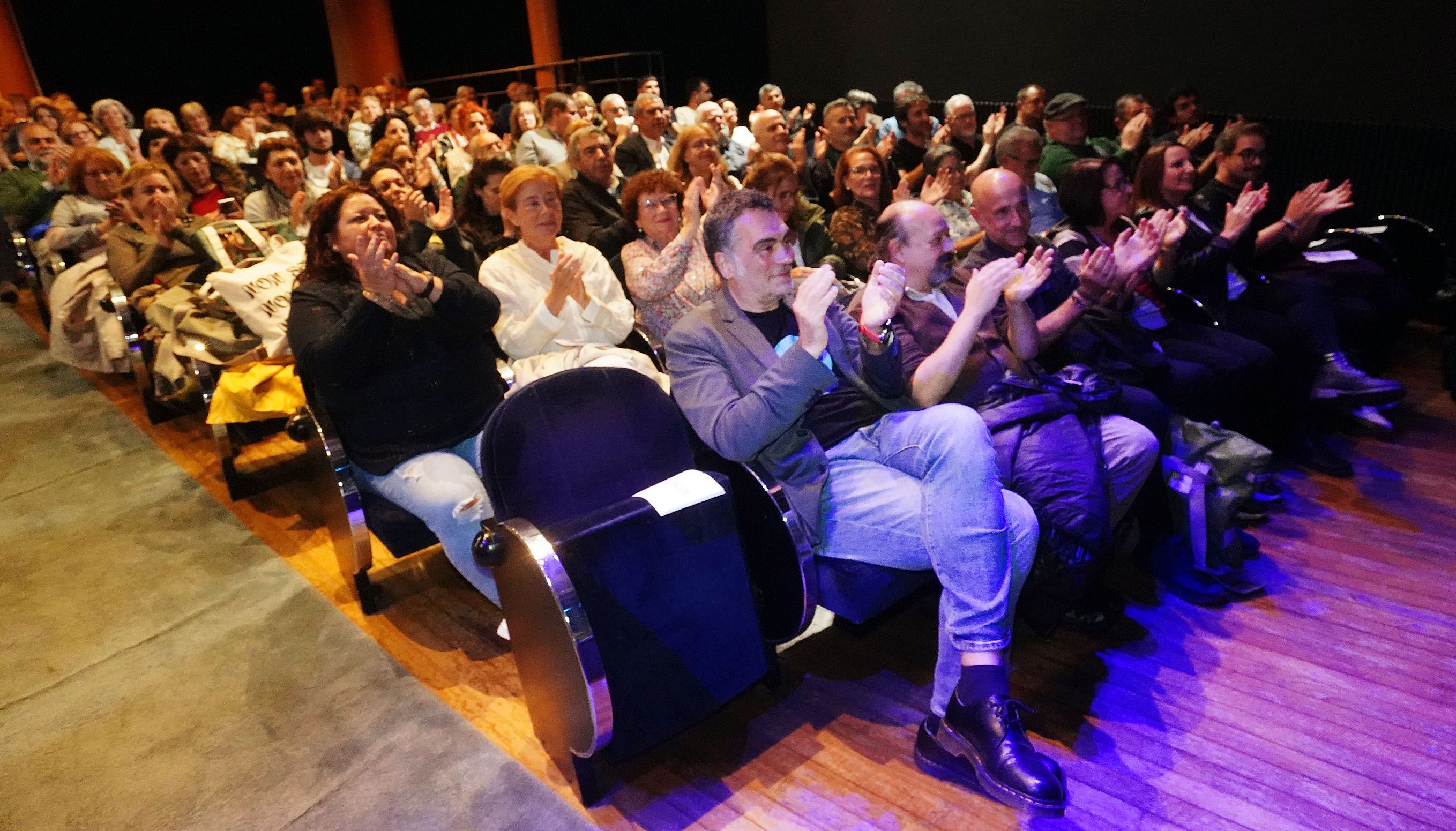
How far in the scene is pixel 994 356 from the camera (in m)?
2.34

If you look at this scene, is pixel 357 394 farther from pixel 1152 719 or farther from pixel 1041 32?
pixel 1041 32

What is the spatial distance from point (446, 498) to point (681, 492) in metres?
0.80

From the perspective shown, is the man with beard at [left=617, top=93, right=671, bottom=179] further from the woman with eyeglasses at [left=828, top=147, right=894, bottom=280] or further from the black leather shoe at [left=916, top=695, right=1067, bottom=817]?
the black leather shoe at [left=916, top=695, right=1067, bottom=817]

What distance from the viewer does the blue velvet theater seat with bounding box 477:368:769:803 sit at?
164 cm

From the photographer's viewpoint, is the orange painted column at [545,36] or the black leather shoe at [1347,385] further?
the orange painted column at [545,36]

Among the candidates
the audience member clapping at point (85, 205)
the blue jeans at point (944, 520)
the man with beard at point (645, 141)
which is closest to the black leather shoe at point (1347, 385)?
the blue jeans at point (944, 520)

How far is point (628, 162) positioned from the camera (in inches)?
200

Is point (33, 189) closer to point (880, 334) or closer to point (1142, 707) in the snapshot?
point (880, 334)

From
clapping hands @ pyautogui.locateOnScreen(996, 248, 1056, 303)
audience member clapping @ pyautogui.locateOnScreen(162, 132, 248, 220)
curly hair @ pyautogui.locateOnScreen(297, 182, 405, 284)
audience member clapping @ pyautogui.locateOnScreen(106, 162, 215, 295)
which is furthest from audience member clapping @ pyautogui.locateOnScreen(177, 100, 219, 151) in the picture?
clapping hands @ pyautogui.locateOnScreen(996, 248, 1056, 303)

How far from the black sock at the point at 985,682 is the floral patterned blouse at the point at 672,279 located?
1606mm

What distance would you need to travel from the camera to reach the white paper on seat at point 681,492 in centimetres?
172

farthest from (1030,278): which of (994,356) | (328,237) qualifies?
(328,237)

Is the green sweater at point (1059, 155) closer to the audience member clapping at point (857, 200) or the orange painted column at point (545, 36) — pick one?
the audience member clapping at point (857, 200)

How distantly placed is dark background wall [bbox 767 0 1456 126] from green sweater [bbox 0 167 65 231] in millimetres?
7207
